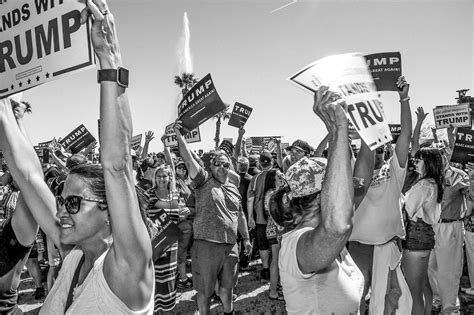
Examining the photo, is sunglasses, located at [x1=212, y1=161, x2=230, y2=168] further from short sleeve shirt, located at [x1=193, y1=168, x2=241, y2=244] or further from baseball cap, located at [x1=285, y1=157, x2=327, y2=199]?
baseball cap, located at [x1=285, y1=157, x2=327, y2=199]

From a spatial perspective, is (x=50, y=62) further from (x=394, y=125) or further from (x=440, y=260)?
(x=394, y=125)

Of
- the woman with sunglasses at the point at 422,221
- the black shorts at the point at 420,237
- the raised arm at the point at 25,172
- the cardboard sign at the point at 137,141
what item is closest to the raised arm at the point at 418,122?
the woman with sunglasses at the point at 422,221

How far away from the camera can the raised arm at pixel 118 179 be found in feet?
4.86

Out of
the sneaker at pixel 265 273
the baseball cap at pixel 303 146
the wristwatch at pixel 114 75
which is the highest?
the wristwatch at pixel 114 75

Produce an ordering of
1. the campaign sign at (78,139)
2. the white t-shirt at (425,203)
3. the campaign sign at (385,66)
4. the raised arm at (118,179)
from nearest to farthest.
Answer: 1. the raised arm at (118,179)
2. the campaign sign at (385,66)
3. the white t-shirt at (425,203)
4. the campaign sign at (78,139)

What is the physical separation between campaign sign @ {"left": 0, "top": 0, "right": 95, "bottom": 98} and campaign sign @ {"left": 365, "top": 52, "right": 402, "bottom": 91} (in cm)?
266

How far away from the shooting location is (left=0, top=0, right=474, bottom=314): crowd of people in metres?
1.53

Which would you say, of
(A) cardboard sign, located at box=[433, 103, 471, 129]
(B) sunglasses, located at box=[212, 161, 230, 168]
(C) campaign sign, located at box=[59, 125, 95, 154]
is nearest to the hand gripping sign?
(B) sunglasses, located at box=[212, 161, 230, 168]

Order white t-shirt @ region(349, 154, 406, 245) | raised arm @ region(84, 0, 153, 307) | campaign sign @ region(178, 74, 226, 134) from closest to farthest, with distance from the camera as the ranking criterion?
raised arm @ region(84, 0, 153, 307) < white t-shirt @ region(349, 154, 406, 245) < campaign sign @ region(178, 74, 226, 134)

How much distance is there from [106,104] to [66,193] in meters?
0.59

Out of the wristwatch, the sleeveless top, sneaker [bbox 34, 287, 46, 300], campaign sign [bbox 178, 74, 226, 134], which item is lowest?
sneaker [bbox 34, 287, 46, 300]

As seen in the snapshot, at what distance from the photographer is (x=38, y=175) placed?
2467 mm

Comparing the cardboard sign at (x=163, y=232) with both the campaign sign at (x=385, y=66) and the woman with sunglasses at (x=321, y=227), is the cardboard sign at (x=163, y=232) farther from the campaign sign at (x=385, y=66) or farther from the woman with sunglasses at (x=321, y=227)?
the campaign sign at (x=385, y=66)

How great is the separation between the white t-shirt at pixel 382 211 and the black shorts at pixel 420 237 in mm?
395
